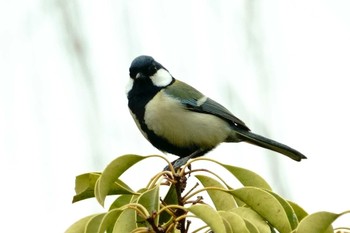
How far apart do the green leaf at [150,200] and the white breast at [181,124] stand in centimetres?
177

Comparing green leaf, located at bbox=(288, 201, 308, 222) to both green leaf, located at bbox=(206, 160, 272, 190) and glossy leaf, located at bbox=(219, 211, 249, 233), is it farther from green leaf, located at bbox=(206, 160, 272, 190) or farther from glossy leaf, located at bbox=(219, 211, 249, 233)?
glossy leaf, located at bbox=(219, 211, 249, 233)

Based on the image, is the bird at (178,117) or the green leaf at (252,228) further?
the bird at (178,117)

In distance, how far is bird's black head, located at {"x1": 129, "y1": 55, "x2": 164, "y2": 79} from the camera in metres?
4.18

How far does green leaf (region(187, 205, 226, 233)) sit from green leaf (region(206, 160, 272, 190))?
44cm

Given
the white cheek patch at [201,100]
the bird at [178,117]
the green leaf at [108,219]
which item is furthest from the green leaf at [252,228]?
the white cheek patch at [201,100]

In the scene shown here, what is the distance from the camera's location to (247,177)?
257cm

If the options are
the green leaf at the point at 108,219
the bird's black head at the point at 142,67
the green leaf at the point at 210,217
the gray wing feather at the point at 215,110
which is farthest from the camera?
the gray wing feather at the point at 215,110

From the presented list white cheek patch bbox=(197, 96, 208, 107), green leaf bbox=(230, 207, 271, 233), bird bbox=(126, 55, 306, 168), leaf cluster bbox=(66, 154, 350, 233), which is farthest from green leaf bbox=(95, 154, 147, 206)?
white cheek patch bbox=(197, 96, 208, 107)

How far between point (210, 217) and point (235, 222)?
0.33ft

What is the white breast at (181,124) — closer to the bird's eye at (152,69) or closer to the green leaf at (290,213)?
the bird's eye at (152,69)

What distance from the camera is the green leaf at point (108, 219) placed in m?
2.15

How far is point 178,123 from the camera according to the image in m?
4.12

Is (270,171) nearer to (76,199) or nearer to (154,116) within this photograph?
(154,116)

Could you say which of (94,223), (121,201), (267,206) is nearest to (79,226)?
(94,223)
